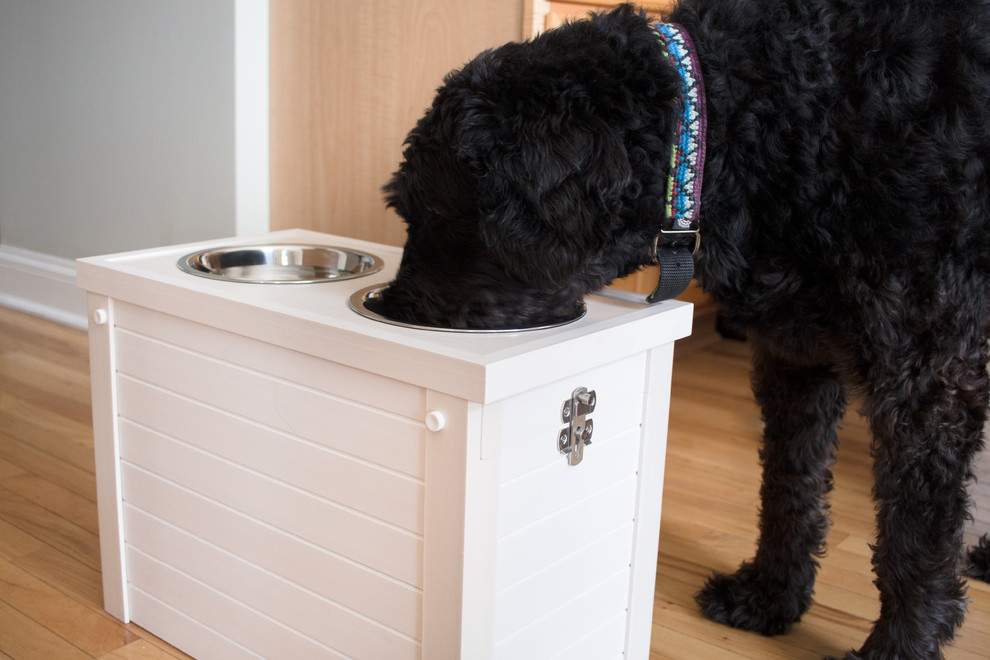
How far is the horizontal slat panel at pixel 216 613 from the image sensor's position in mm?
1241

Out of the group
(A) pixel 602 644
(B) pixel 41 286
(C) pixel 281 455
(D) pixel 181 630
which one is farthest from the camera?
(B) pixel 41 286

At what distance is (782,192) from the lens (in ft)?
3.67

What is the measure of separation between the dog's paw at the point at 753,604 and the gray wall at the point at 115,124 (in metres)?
1.84

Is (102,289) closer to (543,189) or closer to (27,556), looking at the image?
(27,556)

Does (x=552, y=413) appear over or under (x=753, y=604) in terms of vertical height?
over

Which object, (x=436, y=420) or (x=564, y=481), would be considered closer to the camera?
(x=436, y=420)

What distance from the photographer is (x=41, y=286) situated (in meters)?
3.15

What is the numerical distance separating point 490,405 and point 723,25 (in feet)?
1.90

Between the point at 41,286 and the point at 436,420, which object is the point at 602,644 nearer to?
the point at 436,420

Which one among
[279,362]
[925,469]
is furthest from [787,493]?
[279,362]

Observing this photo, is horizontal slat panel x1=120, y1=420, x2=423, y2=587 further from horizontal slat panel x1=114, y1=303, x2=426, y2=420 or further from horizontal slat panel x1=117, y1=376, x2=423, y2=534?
horizontal slat panel x1=114, y1=303, x2=426, y2=420

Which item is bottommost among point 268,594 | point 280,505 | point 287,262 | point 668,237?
point 268,594

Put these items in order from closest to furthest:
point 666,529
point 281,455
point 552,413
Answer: point 552,413
point 281,455
point 666,529

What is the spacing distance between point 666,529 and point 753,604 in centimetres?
37
